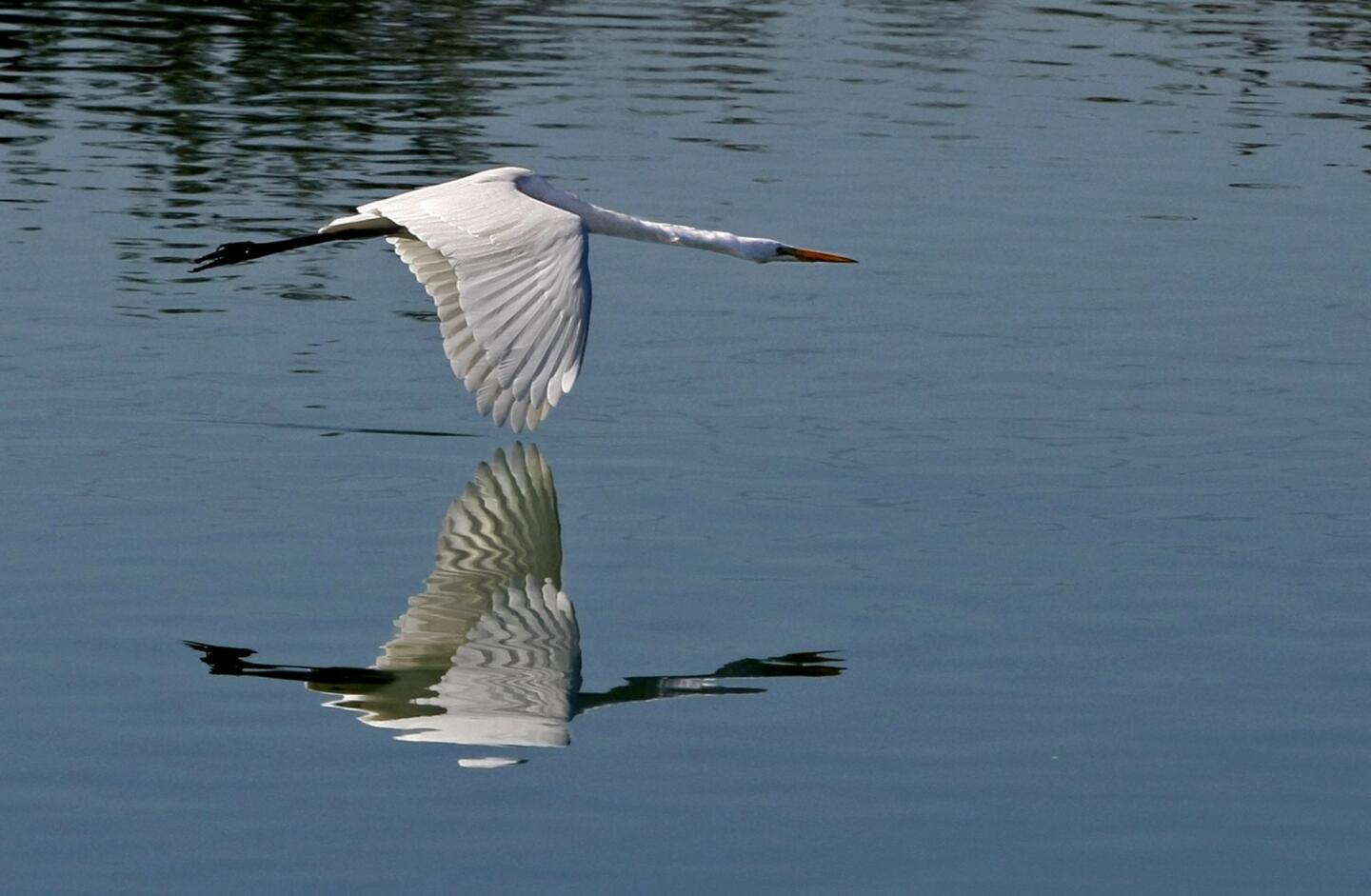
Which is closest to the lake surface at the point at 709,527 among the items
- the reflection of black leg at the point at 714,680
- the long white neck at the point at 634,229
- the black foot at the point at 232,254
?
the reflection of black leg at the point at 714,680

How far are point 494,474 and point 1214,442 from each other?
2921 millimetres

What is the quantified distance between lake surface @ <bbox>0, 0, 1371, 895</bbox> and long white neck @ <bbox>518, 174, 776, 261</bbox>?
63 centimetres

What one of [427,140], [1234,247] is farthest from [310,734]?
[427,140]

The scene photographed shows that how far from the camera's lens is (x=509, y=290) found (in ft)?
25.1

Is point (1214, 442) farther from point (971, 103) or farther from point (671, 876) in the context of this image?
point (971, 103)

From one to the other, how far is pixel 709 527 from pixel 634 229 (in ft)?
5.96

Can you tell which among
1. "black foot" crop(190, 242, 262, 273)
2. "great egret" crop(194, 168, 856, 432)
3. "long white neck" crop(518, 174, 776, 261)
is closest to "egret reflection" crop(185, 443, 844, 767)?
"great egret" crop(194, 168, 856, 432)

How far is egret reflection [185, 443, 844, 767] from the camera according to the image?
6.62 metres

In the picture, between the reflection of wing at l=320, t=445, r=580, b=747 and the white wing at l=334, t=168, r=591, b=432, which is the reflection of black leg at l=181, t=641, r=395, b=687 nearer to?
the reflection of wing at l=320, t=445, r=580, b=747

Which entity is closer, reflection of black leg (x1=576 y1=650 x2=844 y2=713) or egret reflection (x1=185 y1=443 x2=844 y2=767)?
egret reflection (x1=185 y1=443 x2=844 y2=767)

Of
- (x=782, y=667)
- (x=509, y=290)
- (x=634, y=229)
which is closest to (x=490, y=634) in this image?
(x=782, y=667)

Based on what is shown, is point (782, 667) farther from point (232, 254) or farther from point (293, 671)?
point (232, 254)

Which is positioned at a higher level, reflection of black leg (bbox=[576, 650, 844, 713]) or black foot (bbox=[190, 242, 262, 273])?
black foot (bbox=[190, 242, 262, 273])

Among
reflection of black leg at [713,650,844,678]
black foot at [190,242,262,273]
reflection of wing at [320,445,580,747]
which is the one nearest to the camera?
reflection of wing at [320,445,580,747]
